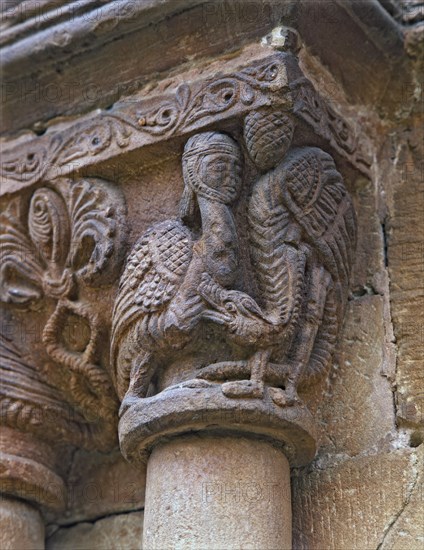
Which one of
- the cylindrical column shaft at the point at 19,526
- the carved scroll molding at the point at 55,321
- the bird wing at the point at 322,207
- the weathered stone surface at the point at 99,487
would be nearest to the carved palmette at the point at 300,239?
the bird wing at the point at 322,207

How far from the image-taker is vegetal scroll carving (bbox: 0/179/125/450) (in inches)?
93.7

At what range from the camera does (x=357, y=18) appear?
96.5 inches

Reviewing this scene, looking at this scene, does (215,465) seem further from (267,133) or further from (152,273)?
(267,133)

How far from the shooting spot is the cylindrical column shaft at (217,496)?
208 centimetres

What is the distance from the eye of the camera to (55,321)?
8.09 feet

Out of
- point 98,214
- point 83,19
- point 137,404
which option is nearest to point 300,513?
point 137,404

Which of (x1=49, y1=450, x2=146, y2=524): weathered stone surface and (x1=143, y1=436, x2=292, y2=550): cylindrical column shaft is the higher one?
(x1=49, y1=450, x2=146, y2=524): weathered stone surface

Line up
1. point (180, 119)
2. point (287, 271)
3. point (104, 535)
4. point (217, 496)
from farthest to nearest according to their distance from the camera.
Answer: point (104, 535), point (180, 119), point (287, 271), point (217, 496)

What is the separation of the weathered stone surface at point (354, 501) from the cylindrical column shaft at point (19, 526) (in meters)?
0.67

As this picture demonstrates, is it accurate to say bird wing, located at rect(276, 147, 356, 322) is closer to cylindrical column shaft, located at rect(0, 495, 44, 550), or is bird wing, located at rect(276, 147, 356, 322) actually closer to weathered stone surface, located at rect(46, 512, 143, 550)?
weathered stone surface, located at rect(46, 512, 143, 550)

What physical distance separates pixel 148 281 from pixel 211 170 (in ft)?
0.88

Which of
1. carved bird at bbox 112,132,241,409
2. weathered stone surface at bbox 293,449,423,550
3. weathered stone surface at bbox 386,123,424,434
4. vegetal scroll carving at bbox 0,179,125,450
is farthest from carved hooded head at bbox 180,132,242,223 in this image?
weathered stone surface at bbox 293,449,423,550

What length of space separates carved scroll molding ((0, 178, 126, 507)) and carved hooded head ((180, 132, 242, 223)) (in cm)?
20

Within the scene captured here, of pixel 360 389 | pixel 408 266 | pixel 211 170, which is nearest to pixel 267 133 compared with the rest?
pixel 211 170
